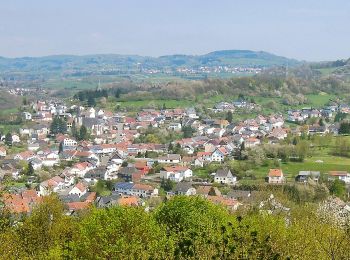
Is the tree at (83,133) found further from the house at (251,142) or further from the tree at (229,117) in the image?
the tree at (229,117)

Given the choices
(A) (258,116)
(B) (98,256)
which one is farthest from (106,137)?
(B) (98,256)

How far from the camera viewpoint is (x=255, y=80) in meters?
83.2

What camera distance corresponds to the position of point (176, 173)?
40125mm

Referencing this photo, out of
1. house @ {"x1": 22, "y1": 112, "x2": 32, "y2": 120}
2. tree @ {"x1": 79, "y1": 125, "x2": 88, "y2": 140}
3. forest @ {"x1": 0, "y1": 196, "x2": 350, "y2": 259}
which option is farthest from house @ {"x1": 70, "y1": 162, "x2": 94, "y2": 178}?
forest @ {"x1": 0, "y1": 196, "x2": 350, "y2": 259}

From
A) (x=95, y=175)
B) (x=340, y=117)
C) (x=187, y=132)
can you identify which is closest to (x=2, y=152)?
(x=95, y=175)

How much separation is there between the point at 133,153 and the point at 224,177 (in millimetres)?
14433

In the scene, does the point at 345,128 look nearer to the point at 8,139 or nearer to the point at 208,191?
the point at 208,191

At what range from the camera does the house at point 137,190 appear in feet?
116

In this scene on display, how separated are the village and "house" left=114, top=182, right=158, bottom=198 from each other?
67 mm

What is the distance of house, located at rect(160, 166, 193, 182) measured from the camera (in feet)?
132

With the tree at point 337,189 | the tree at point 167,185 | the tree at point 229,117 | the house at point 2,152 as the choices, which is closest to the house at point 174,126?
the tree at point 229,117

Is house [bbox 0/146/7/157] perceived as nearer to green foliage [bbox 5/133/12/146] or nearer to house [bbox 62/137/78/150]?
green foliage [bbox 5/133/12/146]

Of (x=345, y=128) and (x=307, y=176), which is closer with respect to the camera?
(x=307, y=176)

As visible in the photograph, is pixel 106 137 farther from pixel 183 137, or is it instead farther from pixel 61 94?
pixel 61 94
